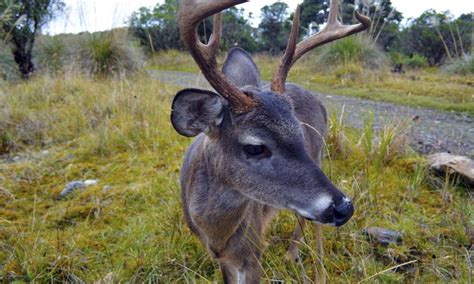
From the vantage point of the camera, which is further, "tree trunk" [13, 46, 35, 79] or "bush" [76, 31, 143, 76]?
"tree trunk" [13, 46, 35, 79]

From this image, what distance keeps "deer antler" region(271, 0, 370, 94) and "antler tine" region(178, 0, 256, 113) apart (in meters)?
0.37

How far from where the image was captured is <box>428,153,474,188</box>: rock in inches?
148

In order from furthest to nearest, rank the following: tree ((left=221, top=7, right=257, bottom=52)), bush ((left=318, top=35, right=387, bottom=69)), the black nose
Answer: tree ((left=221, top=7, right=257, bottom=52)), bush ((left=318, top=35, right=387, bottom=69)), the black nose

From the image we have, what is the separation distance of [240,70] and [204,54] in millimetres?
902

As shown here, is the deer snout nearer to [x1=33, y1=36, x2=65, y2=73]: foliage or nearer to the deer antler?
the deer antler

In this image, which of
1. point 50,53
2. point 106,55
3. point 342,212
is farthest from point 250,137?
point 50,53

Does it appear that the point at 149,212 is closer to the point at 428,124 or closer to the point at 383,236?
the point at 383,236

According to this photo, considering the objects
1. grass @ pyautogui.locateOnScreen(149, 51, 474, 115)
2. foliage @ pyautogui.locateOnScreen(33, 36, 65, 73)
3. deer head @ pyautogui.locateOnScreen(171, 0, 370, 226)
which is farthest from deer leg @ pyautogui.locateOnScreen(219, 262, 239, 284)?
foliage @ pyautogui.locateOnScreen(33, 36, 65, 73)

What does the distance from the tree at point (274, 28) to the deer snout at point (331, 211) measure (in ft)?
56.0

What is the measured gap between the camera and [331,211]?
1.83 meters

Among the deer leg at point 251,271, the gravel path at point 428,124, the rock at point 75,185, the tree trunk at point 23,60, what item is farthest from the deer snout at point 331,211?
the tree trunk at point 23,60

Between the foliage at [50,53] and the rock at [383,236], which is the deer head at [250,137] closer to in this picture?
the rock at [383,236]

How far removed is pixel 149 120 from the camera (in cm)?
585

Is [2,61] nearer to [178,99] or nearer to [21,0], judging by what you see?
[21,0]
